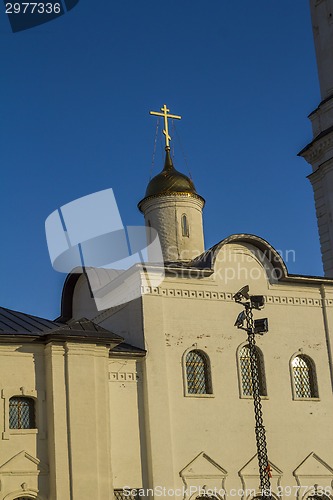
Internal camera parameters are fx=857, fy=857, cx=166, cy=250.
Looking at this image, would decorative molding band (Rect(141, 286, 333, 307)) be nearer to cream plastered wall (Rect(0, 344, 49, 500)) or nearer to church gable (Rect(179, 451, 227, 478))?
cream plastered wall (Rect(0, 344, 49, 500))

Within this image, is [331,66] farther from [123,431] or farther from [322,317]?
[123,431]

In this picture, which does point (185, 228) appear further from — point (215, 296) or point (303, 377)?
point (303, 377)

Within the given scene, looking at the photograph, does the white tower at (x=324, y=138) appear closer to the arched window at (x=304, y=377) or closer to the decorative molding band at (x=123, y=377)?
the arched window at (x=304, y=377)

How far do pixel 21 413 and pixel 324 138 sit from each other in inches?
476

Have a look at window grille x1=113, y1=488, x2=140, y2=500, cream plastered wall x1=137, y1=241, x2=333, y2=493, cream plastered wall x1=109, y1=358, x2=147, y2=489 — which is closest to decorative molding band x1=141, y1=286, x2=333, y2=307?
cream plastered wall x1=137, y1=241, x2=333, y2=493

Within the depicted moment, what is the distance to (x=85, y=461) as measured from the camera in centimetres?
1645

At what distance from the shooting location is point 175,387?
722 inches

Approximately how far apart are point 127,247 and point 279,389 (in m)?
5.66

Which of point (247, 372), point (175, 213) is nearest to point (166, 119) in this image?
point (175, 213)

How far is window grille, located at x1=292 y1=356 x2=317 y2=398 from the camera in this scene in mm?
19812

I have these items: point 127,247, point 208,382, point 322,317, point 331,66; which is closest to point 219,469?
point 208,382

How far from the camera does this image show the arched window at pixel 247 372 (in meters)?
19.2

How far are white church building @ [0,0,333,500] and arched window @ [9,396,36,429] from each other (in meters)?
0.02

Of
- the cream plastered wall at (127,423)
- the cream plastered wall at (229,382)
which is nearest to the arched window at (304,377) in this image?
the cream plastered wall at (229,382)
